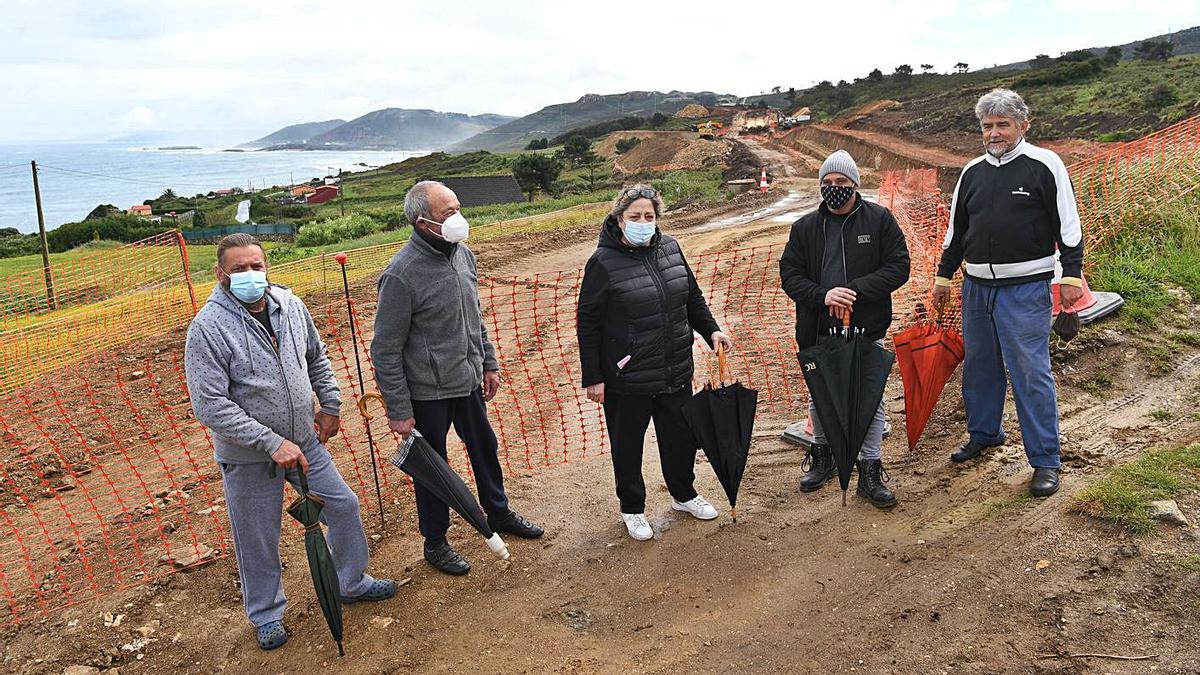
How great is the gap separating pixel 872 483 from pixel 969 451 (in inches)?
29.5

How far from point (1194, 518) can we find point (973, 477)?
1084 mm

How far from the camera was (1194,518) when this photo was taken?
3533 mm

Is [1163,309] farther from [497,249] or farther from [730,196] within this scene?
[730,196]

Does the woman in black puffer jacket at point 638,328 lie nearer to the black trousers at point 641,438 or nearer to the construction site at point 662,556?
the black trousers at point 641,438

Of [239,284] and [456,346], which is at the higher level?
[239,284]

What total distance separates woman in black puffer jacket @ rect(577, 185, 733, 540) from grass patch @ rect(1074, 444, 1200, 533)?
1895 millimetres

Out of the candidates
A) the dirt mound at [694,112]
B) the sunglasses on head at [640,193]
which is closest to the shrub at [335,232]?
the sunglasses on head at [640,193]

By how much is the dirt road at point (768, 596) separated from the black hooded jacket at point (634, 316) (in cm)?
94

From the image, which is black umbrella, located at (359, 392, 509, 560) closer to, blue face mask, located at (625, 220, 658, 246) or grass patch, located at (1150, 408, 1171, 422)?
blue face mask, located at (625, 220, 658, 246)

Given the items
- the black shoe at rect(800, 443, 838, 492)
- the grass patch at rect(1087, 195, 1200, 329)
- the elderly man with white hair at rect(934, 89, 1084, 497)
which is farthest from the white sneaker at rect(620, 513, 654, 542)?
the grass patch at rect(1087, 195, 1200, 329)

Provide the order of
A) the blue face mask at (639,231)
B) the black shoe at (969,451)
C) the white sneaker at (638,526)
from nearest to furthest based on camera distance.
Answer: the blue face mask at (639,231) → the white sneaker at (638,526) → the black shoe at (969,451)

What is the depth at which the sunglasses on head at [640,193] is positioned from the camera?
3816 mm

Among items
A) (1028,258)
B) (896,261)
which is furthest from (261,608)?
(1028,258)

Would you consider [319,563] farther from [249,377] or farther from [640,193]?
[640,193]
